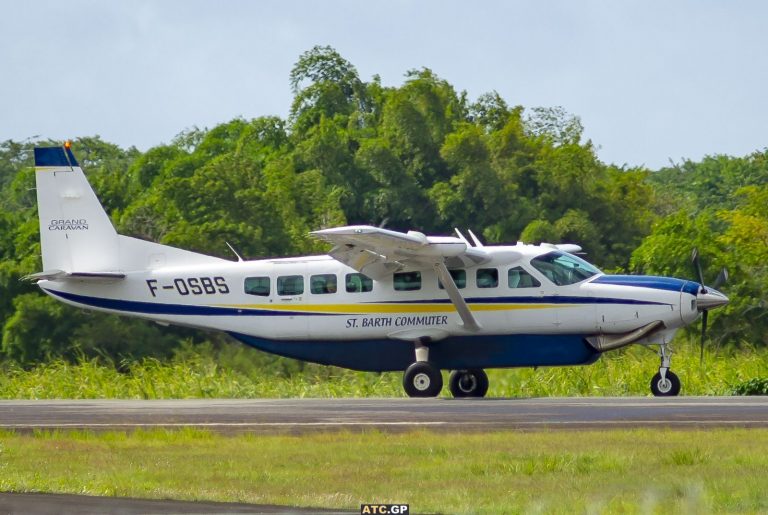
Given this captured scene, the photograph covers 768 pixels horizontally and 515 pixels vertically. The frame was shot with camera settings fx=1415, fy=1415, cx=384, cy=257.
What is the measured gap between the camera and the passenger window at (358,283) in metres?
25.0

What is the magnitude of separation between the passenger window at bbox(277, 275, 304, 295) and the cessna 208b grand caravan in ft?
0.06

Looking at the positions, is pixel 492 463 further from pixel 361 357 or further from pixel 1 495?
pixel 361 357

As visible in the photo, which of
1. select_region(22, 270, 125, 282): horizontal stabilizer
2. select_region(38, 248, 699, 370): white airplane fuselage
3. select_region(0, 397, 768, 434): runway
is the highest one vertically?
select_region(22, 270, 125, 282): horizontal stabilizer

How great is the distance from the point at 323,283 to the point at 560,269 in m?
4.21

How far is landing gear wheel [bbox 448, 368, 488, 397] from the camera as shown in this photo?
25.7 meters

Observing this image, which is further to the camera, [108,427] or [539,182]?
[539,182]

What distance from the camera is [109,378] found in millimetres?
31391

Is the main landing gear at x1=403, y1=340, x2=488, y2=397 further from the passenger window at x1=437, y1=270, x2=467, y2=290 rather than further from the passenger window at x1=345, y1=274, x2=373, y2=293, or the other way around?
the passenger window at x1=345, y1=274, x2=373, y2=293

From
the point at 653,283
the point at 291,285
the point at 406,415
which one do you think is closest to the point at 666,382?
the point at 653,283

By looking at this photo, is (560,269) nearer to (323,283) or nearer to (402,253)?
(402,253)

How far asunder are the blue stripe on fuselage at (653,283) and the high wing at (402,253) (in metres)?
2.15

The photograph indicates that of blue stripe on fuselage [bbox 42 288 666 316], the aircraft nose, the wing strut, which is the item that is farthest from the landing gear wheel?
the aircraft nose

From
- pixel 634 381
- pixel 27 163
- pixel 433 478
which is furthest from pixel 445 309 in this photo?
pixel 27 163

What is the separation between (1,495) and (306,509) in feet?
8.85
